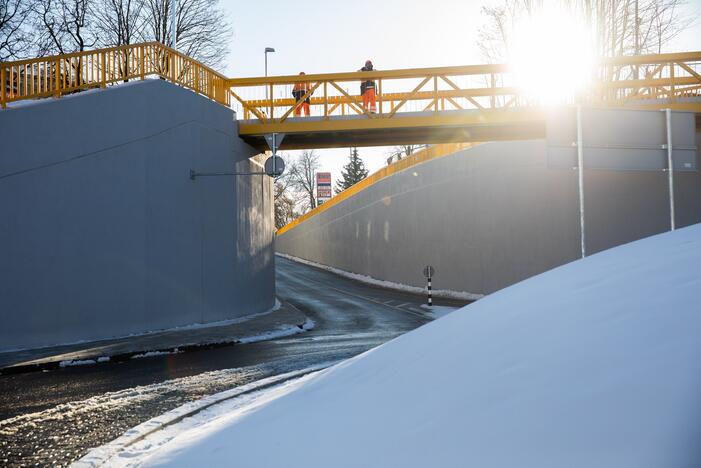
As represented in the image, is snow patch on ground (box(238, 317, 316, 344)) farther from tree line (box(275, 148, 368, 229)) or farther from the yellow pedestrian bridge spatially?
tree line (box(275, 148, 368, 229))

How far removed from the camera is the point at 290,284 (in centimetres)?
3328

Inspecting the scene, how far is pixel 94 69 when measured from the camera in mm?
13859

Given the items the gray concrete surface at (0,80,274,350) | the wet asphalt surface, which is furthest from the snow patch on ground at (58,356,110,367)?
the gray concrete surface at (0,80,274,350)

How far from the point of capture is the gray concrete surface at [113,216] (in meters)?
11.8

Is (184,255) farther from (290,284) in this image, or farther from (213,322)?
(290,284)

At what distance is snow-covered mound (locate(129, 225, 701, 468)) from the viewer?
242cm

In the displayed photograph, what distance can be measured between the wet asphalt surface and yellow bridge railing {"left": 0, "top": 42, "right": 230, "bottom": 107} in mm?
7141

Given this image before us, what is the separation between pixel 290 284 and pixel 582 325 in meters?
30.4

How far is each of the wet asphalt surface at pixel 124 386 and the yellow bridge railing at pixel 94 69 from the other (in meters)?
7.14

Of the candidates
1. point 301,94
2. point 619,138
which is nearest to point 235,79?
point 301,94

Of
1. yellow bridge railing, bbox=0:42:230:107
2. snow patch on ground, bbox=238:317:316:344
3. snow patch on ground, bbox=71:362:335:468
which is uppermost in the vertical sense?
yellow bridge railing, bbox=0:42:230:107

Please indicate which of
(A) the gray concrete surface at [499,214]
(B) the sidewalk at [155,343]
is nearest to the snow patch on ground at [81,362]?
(B) the sidewalk at [155,343]

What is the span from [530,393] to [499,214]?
22917mm

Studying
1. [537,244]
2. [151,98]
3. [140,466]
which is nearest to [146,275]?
[151,98]
